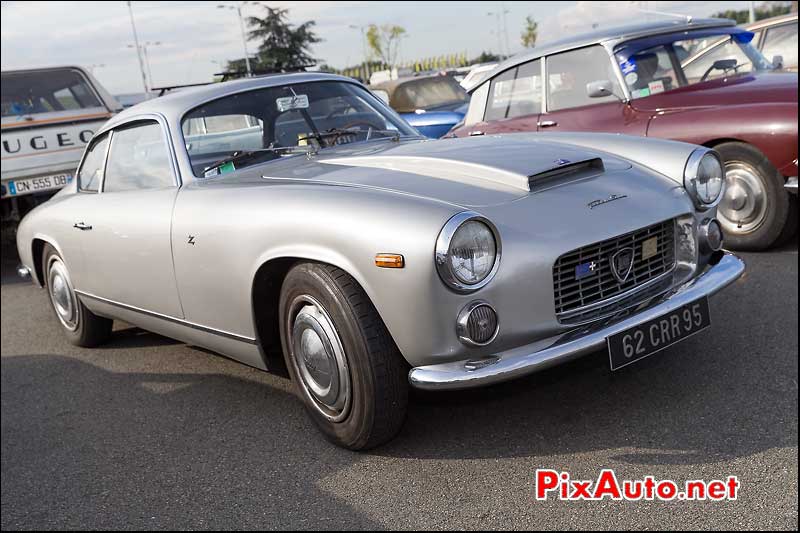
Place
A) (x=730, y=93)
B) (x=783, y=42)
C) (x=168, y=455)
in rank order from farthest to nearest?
(x=783, y=42) < (x=730, y=93) < (x=168, y=455)

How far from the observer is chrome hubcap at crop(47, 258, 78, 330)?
17.4ft

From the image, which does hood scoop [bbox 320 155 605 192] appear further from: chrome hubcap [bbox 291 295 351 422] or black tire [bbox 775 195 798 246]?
black tire [bbox 775 195 798 246]

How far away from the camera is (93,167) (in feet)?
16.8

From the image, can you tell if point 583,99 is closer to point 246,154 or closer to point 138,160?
point 246,154

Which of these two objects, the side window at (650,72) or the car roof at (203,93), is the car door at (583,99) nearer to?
the side window at (650,72)

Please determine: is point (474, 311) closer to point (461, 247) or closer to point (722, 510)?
point (461, 247)

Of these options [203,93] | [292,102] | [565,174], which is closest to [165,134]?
[203,93]

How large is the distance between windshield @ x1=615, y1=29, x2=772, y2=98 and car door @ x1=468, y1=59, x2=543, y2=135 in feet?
2.45

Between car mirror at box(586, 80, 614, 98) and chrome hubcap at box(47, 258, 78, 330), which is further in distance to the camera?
car mirror at box(586, 80, 614, 98)

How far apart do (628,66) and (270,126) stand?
122 inches

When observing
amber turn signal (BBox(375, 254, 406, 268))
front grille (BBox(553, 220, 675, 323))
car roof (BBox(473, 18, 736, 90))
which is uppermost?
car roof (BBox(473, 18, 736, 90))

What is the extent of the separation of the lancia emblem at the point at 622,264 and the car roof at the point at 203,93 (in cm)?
216

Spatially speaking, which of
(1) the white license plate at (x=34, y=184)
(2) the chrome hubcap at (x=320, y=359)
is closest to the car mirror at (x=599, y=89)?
(2) the chrome hubcap at (x=320, y=359)

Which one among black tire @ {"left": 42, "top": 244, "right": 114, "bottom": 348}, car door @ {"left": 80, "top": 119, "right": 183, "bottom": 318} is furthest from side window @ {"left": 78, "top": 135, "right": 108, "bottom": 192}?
black tire @ {"left": 42, "top": 244, "right": 114, "bottom": 348}
